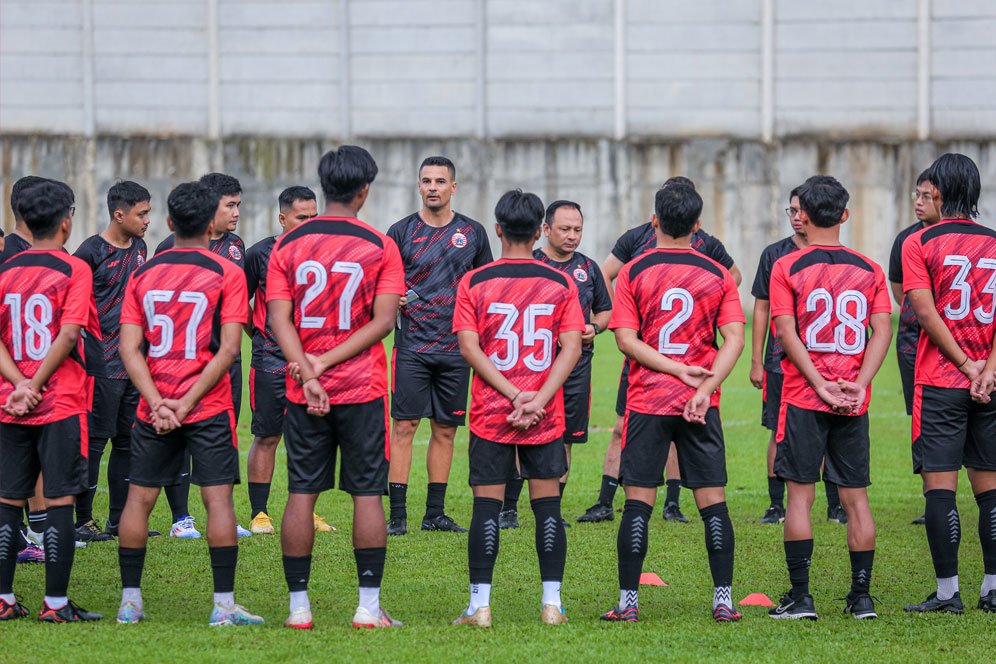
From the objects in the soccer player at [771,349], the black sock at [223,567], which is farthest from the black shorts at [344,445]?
the soccer player at [771,349]

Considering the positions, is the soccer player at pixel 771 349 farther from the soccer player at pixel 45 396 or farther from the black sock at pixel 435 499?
the soccer player at pixel 45 396

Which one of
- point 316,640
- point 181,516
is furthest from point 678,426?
point 181,516

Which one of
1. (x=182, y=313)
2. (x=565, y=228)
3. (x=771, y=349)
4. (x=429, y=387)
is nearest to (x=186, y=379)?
(x=182, y=313)

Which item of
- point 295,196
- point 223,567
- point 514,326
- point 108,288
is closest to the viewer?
point 223,567

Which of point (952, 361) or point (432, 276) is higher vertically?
point (432, 276)

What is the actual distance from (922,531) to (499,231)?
4.19 m

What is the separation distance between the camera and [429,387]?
873 centimetres

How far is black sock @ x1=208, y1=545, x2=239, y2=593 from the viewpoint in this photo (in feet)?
19.4

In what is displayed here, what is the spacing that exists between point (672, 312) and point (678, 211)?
506mm

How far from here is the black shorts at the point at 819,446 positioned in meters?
6.22

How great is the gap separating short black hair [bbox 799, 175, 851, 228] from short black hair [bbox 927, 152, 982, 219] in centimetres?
60

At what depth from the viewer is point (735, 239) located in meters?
23.3

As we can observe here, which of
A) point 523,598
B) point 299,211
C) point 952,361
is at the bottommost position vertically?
point 523,598

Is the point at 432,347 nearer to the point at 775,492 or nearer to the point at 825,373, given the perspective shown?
the point at 775,492
